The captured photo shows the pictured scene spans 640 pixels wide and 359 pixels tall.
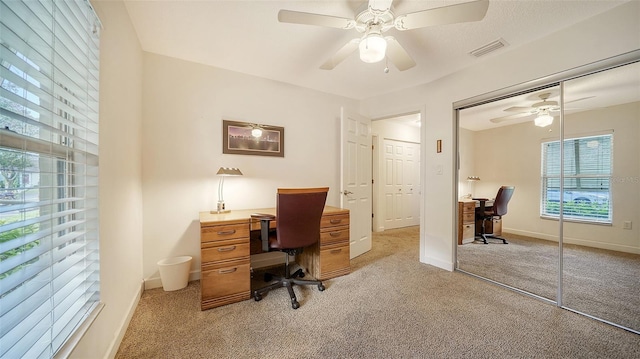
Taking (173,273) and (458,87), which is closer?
(173,273)

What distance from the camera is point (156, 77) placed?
2.28 m

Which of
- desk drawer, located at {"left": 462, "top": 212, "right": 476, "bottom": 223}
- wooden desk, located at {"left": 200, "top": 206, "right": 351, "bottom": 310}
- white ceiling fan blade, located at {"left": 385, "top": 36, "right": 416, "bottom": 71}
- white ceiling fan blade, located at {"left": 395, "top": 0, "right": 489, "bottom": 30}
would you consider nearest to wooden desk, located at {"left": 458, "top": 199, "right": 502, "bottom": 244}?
desk drawer, located at {"left": 462, "top": 212, "right": 476, "bottom": 223}

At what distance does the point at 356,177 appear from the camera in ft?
10.4

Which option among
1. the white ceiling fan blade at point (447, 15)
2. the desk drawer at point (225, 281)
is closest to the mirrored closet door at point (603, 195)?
the white ceiling fan blade at point (447, 15)

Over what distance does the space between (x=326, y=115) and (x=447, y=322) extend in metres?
2.71

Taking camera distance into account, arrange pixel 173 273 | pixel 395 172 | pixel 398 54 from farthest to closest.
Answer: pixel 395 172 → pixel 173 273 → pixel 398 54

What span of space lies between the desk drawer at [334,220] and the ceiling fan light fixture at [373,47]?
5.29ft

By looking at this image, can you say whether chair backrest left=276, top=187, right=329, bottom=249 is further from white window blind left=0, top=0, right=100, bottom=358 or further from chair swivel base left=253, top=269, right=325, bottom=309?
white window blind left=0, top=0, right=100, bottom=358

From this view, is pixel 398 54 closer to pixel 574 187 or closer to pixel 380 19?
pixel 380 19

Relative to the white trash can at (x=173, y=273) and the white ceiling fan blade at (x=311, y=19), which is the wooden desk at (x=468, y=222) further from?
the white trash can at (x=173, y=273)

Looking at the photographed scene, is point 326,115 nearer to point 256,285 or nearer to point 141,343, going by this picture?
point 256,285

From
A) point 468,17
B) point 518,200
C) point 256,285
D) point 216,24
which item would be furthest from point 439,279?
point 216,24

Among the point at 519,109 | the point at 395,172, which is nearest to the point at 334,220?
the point at 519,109

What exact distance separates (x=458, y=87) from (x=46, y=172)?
10.9ft
